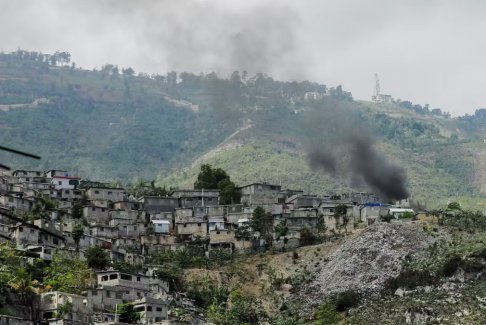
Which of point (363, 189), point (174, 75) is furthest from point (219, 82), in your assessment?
point (363, 189)

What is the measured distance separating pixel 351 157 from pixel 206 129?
162ft

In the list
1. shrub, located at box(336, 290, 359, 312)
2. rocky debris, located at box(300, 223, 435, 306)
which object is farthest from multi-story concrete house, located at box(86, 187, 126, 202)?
shrub, located at box(336, 290, 359, 312)

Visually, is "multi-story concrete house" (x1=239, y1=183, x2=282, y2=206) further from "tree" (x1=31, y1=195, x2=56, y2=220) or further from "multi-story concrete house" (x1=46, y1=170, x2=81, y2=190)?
"tree" (x1=31, y1=195, x2=56, y2=220)

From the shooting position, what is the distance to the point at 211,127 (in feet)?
534

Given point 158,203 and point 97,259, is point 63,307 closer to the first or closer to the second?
point 97,259

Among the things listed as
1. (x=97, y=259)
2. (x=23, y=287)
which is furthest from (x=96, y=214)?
(x=23, y=287)

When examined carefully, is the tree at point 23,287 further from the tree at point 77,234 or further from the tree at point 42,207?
the tree at point 42,207

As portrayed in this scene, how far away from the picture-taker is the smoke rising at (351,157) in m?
105

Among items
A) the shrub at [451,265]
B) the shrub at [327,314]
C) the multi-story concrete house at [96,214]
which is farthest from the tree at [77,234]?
the shrub at [451,265]

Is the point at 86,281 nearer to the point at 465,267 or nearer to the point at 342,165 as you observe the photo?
the point at 465,267

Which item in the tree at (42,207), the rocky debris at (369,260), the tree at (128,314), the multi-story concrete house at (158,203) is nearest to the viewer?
the tree at (128,314)

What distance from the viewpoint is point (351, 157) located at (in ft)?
386

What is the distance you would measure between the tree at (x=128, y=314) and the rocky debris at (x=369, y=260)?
17417 mm

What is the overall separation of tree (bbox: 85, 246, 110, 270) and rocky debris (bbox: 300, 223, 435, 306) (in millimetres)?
13036
